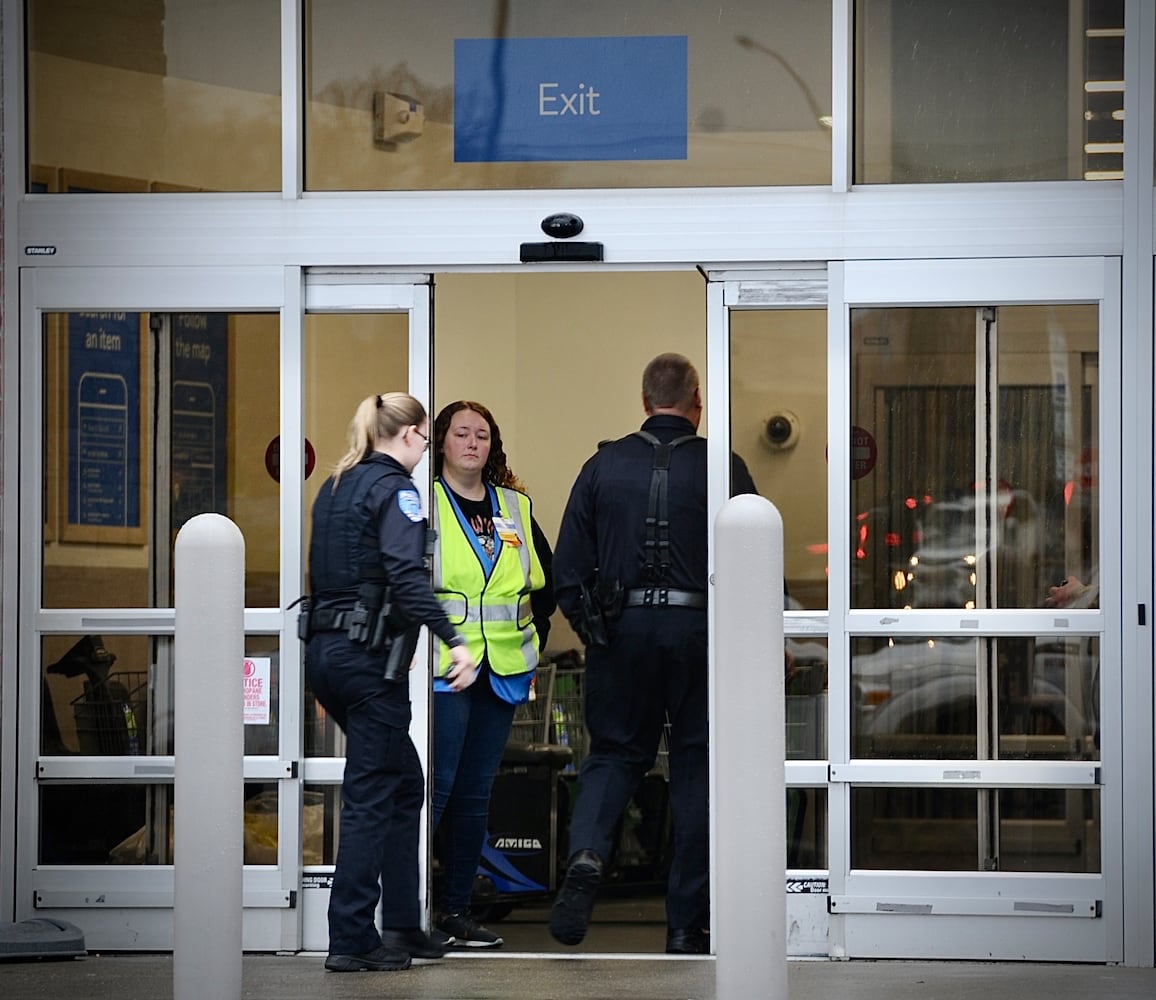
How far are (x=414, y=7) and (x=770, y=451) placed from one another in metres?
2.17

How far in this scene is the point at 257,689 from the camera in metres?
6.93

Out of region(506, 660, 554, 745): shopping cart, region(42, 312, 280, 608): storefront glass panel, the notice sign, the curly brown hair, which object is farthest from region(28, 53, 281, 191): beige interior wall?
region(506, 660, 554, 745): shopping cart

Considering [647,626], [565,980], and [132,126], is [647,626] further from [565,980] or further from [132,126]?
[132,126]

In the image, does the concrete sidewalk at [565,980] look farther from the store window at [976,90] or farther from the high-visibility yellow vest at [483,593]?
the store window at [976,90]

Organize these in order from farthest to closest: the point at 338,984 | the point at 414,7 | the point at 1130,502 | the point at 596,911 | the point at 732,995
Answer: the point at 596,911 → the point at 414,7 → the point at 1130,502 → the point at 338,984 → the point at 732,995

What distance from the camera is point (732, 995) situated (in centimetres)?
429

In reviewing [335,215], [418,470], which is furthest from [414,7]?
[418,470]

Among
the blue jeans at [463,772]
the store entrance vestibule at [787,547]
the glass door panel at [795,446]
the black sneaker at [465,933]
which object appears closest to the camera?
the store entrance vestibule at [787,547]

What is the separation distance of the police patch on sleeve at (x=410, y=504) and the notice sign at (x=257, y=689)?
96 cm

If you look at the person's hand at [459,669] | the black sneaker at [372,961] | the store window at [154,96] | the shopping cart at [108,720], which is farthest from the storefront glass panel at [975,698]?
the store window at [154,96]

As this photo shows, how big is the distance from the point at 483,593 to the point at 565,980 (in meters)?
1.80

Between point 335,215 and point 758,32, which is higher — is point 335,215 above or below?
below

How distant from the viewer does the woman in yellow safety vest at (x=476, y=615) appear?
7270 mm

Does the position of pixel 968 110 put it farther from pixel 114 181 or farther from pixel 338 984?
pixel 338 984
